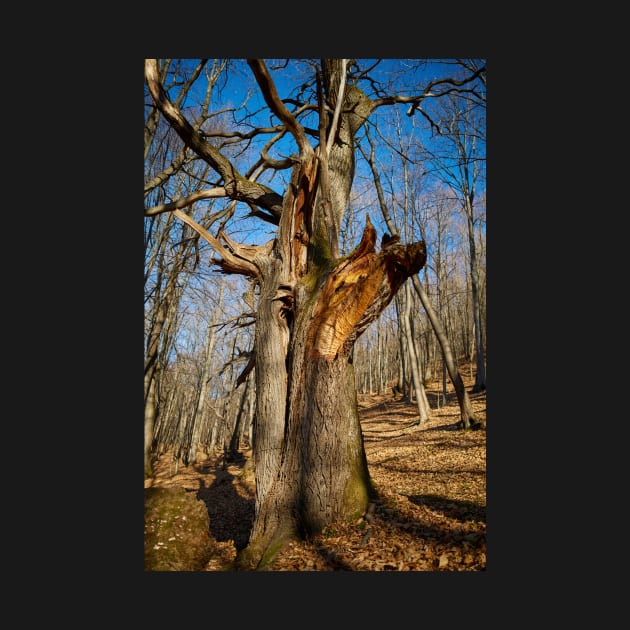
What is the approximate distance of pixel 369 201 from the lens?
9922mm

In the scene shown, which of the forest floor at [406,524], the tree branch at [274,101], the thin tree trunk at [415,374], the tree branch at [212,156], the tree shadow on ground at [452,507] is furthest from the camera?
the thin tree trunk at [415,374]

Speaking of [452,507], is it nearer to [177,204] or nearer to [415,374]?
[177,204]

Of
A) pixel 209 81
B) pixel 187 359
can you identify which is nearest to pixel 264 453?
pixel 209 81

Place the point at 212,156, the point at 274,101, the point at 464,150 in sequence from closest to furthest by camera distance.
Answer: the point at 274,101, the point at 212,156, the point at 464,150

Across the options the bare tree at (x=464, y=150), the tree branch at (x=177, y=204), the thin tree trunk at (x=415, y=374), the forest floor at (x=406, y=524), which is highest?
the bare tree at (x=464, y=150)

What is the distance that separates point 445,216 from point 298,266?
326 inches

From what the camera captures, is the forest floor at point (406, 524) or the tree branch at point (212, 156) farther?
the tree branch at point (212, 156)

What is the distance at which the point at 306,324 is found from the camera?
3.70 meters

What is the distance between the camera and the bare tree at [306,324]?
11.2ft

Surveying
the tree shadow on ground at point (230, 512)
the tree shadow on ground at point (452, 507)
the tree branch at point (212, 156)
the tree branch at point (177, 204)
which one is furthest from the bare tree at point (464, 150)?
the tree shadow on ground at point (230, 512)

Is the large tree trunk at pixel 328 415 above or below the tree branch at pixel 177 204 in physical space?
below

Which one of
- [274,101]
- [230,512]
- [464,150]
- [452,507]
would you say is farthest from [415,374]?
[274,101]

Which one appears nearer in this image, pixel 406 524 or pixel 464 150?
pixel 406 524

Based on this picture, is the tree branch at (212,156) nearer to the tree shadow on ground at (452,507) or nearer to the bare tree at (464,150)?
the bare tree at (464,150)
